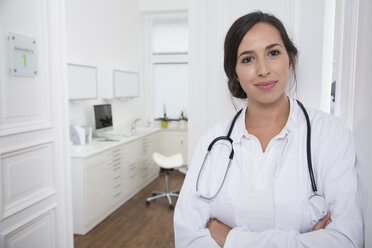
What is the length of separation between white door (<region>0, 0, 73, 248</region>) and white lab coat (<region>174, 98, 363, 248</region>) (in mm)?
1077

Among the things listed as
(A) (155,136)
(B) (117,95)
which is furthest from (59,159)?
(A) (155,136)

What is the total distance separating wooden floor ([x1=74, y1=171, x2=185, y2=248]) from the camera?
2965 mm

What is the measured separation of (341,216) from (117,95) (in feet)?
12.5

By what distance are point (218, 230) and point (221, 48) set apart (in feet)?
2.58

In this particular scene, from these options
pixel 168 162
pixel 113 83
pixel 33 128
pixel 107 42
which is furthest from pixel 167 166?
pixel 33 128

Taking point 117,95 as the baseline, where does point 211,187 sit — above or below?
below

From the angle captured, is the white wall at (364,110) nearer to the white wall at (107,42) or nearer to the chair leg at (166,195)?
the chair leg at (166,195)

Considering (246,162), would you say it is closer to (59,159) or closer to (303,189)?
(303,189)

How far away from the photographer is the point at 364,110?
842 mm

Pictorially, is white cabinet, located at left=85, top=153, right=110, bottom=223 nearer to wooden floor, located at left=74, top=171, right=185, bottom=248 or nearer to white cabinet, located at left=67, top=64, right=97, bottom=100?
wooden floor, located at left=74, top=171, right=185, bottom=248

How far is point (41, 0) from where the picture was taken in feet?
6.15

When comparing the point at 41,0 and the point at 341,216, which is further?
the point at 41,0

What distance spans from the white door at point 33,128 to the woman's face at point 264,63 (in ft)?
4.17

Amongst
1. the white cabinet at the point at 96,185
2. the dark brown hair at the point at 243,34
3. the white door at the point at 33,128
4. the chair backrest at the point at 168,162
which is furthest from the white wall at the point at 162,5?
the dark brown hair at the point at 243,34
